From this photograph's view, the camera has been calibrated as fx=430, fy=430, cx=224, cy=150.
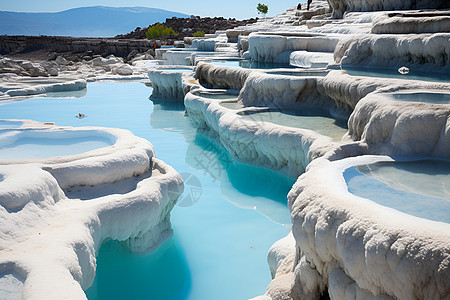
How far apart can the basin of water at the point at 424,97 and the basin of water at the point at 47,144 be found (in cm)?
374

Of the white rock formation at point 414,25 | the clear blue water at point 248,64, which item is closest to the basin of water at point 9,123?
the clear blue water at point 248,64

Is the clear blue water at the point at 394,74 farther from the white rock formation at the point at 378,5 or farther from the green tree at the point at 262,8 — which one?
the green tree at the point at 262,8

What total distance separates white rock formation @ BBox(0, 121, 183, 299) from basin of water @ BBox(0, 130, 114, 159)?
0.53m

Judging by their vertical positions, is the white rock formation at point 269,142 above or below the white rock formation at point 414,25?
below

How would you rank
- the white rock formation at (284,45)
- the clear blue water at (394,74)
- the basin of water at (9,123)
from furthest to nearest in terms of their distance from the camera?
the white rock formation at (284,45) → the basin of water at (9,123) → the clear blue water at (394,74)

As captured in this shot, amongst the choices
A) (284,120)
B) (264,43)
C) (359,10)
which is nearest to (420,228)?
(284,120)

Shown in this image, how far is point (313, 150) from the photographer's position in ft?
17.9

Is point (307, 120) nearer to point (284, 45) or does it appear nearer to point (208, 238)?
point (208, 238)

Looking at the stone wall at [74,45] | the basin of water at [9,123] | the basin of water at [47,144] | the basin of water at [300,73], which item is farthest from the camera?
the stone wall at [74,45]

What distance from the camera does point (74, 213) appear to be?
13.0ft

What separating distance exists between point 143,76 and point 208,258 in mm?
14969

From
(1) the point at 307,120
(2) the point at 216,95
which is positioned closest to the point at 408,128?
(1) the point at 307,120

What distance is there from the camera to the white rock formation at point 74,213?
9.96 ft

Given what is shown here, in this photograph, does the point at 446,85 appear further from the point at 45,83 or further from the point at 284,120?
the point at 45,83
